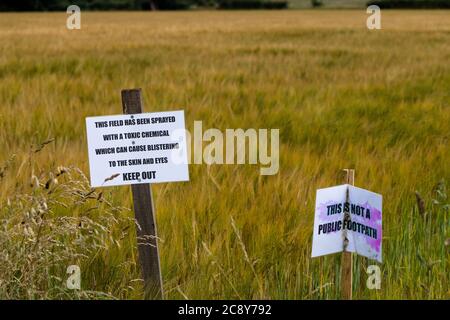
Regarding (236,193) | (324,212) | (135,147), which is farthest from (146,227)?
(236,193)

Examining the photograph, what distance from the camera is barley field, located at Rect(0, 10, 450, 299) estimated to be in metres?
1.85

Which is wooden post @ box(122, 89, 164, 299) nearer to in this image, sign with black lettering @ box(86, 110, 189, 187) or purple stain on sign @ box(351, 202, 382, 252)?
sign with black lettering @ box(86, 110, 189, 187)

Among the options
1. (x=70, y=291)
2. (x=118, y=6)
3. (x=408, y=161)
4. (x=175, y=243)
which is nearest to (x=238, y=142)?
(x=408, y=161)

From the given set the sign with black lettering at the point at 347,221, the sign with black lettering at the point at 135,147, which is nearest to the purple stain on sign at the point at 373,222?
the sign with black lettering at the point at 347,221

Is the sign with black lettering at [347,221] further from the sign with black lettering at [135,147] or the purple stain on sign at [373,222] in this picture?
the sign with black lettering at [135,147]

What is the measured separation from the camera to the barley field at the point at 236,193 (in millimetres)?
1850

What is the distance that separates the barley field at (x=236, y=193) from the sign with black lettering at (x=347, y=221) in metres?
0.16

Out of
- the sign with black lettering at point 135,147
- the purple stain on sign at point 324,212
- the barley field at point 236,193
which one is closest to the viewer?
the purple stain on sign at point 324,212

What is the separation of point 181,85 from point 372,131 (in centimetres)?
198

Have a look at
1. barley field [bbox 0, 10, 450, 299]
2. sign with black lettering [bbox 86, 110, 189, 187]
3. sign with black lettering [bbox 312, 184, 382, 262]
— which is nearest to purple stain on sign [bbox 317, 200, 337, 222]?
sign with black lettering [bbox 312, 184, 382, 262]

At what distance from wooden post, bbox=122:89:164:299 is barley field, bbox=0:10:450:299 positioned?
48 mm

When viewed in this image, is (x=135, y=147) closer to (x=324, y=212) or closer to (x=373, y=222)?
(x=324, y=212)

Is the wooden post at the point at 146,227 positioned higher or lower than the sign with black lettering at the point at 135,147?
lower
